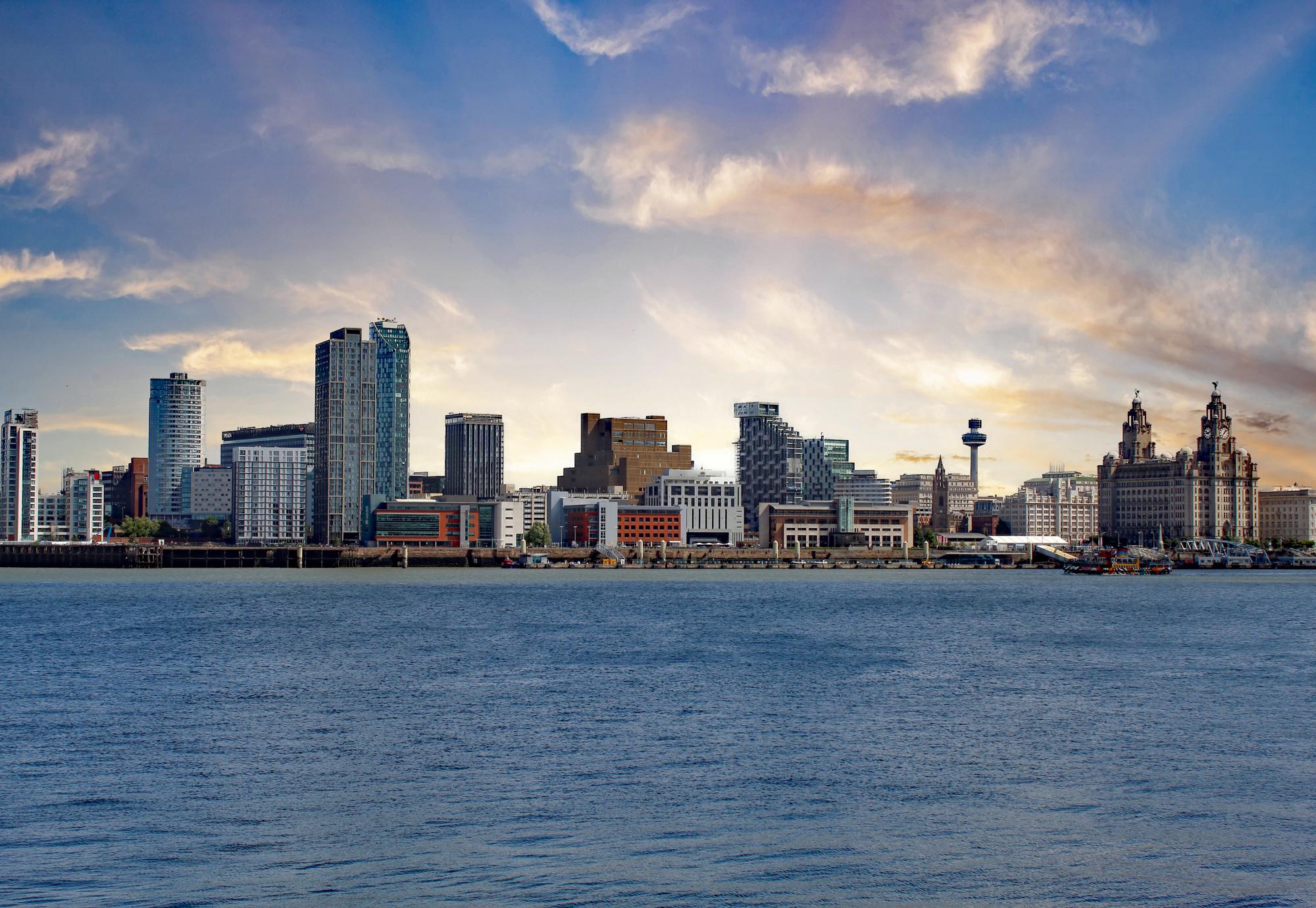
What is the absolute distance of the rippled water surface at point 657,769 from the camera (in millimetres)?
24172

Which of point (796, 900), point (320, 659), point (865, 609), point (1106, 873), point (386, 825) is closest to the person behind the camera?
point (796, 900)

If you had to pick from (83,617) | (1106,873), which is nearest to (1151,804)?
(1106,873)

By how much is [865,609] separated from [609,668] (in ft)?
150

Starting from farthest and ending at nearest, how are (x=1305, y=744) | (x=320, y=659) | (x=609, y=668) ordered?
(x=320, y=659) < (x=609, y=668) < (x=1305, y=744)

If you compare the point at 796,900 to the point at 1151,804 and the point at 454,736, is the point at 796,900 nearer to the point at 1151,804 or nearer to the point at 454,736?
the point at 1151,804

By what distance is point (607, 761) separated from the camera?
34.1 m

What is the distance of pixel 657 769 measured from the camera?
3312 cm

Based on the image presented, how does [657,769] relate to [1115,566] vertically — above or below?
below

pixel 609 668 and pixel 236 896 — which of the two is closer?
pixel 236 896

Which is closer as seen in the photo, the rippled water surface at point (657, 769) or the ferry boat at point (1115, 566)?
the rippled water surface at point (657, 769)

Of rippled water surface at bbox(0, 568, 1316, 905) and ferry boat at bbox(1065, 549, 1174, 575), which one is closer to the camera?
rippled water surface at bbox(0, 568, 1316, 905)

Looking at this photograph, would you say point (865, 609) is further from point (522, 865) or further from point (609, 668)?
point (522, 865)

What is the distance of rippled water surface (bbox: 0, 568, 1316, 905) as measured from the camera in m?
24.2

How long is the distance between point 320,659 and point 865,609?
48.4 metres
